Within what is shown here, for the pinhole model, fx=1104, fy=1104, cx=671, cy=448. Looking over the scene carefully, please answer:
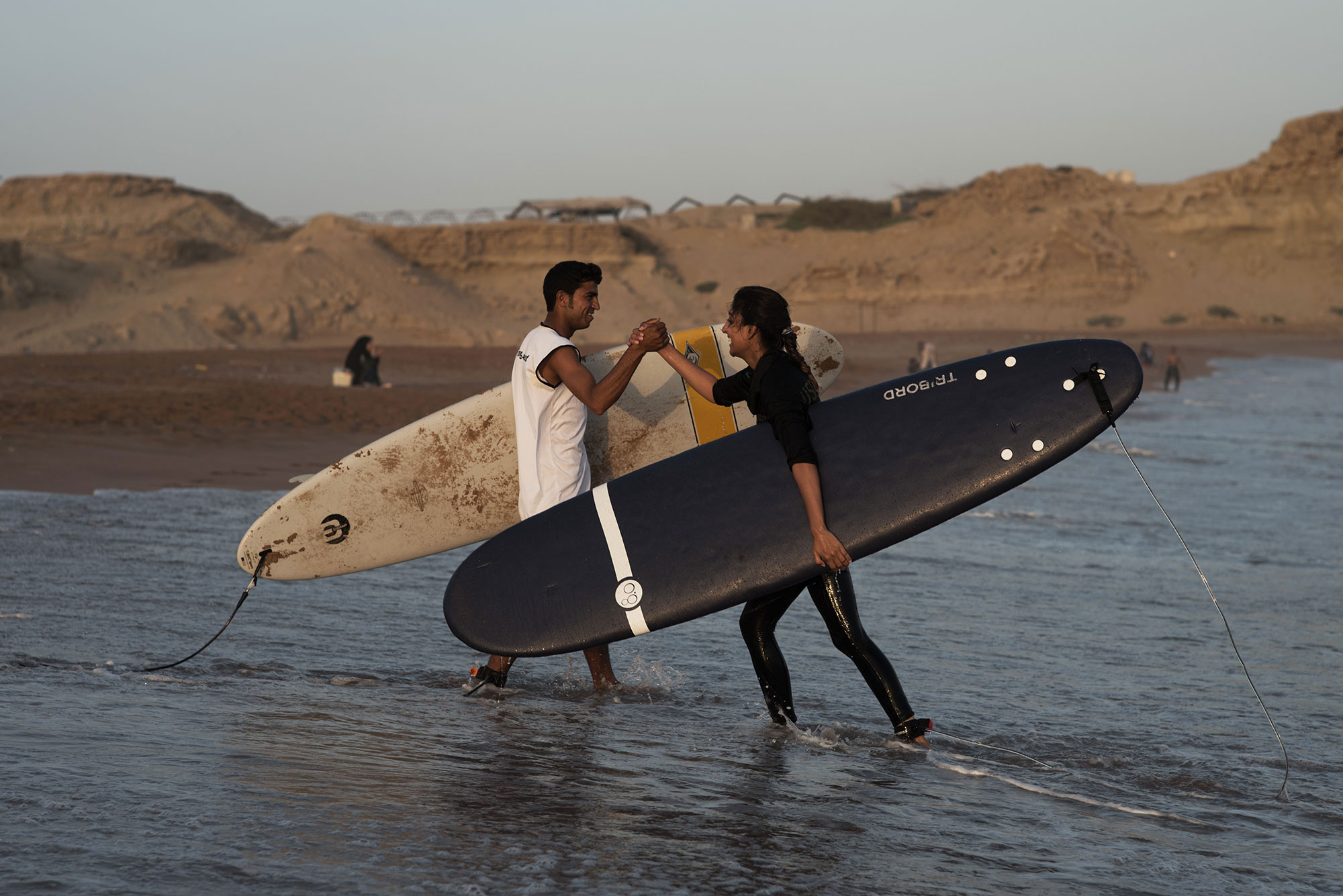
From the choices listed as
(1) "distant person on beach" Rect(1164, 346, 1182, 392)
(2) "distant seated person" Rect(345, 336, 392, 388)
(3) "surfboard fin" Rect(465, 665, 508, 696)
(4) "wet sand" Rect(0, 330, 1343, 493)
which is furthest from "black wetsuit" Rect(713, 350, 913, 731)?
(1) "distant person on beach" Rect(1164, 346, 1182, 392)

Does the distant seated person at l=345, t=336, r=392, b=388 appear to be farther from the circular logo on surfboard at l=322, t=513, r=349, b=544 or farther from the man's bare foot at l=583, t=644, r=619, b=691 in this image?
the man's bare foot at l=583, t=644, r=619, b=691

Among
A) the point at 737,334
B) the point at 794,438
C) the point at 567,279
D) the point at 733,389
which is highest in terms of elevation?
the point at 567,279

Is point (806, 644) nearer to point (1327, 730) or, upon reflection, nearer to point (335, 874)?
point (1327, 730)

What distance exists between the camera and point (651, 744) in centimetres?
331

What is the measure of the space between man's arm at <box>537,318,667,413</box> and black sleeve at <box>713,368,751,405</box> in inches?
9.1

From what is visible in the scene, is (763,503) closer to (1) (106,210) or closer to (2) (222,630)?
(2) (222,630)

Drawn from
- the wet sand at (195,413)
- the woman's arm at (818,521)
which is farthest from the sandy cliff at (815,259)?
the woman's arm at (818,521)

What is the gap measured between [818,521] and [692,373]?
2.12 feet

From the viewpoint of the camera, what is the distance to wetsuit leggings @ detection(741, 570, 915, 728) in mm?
3361

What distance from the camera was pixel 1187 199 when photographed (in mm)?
52875

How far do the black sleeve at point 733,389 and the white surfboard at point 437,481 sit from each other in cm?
118

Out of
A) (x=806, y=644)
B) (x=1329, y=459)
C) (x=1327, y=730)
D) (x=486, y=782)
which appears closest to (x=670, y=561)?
(x=486, y=782)

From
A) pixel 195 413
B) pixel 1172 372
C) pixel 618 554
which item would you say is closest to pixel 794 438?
pixel 618 554

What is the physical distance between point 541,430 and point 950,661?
6.56 feet
